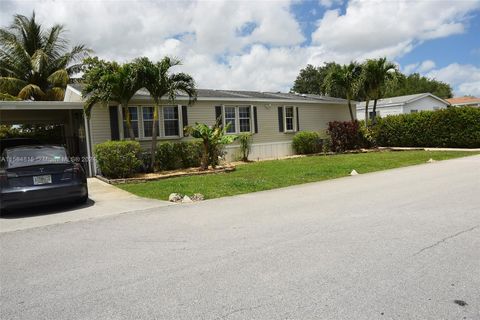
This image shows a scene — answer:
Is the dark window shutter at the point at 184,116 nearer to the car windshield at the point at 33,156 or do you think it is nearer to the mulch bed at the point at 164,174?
the mulch bed at the point at 164,174

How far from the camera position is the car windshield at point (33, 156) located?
8391mm

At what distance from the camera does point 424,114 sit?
75.9 feet

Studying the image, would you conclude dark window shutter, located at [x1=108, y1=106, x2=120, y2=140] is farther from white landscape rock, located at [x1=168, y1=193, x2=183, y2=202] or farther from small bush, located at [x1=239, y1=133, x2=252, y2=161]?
white landscape rock, located at [x1=168, y1=193, x2=183, y2=202]

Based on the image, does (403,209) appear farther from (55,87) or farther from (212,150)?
(55,87)

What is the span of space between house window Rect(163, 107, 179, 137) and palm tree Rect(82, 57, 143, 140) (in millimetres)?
2958

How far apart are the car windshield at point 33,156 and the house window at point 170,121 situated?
7941 mm

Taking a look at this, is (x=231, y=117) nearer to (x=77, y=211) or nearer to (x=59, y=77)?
(x=77, y=211)

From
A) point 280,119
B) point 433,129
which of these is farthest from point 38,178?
point 433,129

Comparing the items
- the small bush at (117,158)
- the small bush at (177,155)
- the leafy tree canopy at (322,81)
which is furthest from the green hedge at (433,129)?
the leafy tree canopy at (322,81)

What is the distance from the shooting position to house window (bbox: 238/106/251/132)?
19900 millimetres

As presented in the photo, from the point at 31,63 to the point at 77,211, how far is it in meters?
19.9

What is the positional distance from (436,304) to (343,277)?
2.95 ft

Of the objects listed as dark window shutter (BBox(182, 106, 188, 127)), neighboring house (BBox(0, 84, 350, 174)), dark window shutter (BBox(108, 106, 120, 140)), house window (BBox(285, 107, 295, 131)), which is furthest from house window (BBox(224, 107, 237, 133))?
dark window shutter (BBox(108, 106, 120, 140))

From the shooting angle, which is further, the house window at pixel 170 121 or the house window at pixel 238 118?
the house window at pixel 238 118
